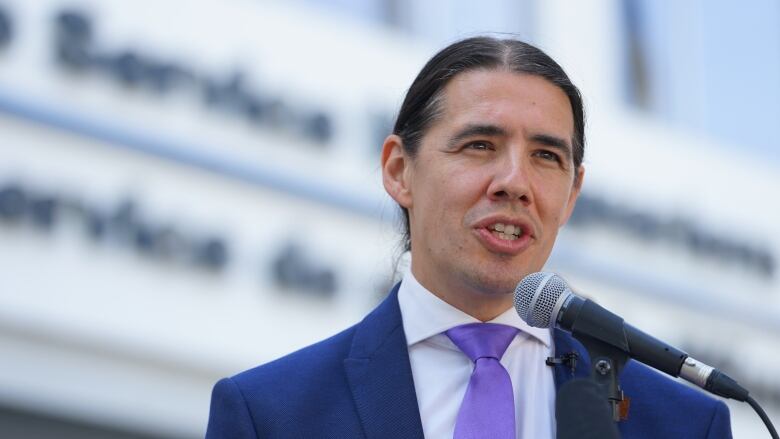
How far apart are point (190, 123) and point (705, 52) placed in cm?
569

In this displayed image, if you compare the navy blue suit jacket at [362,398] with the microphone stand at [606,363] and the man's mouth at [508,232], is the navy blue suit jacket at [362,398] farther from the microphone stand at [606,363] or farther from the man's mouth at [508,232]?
the microphone stand at [606,363]

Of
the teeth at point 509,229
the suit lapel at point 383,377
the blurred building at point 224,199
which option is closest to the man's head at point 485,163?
the teeth at point 509,229

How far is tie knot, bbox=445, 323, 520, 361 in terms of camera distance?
284 centimetres

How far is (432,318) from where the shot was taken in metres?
2.92

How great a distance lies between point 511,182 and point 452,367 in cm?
40

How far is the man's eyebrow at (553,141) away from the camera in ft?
9.52

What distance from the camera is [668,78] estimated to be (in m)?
12.2

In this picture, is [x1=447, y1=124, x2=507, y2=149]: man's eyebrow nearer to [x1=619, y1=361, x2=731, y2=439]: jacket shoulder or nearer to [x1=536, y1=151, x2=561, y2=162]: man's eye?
[x1=536, y1=151, x2=561, y2=162]: man's eye

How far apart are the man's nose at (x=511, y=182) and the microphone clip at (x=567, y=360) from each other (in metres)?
0.31

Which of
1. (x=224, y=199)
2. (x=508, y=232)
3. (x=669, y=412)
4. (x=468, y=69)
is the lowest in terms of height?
(x=669, y=412)

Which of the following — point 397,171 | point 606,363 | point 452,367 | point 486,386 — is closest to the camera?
point 606,363

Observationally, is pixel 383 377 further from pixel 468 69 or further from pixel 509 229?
pixel 468 69

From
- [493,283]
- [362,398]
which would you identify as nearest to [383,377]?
[362,398]

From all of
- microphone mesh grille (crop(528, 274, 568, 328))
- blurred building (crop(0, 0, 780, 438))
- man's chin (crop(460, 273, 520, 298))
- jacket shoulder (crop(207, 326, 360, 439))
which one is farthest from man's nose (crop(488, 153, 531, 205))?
blurred building (crop(0, 0, 780, 438))
